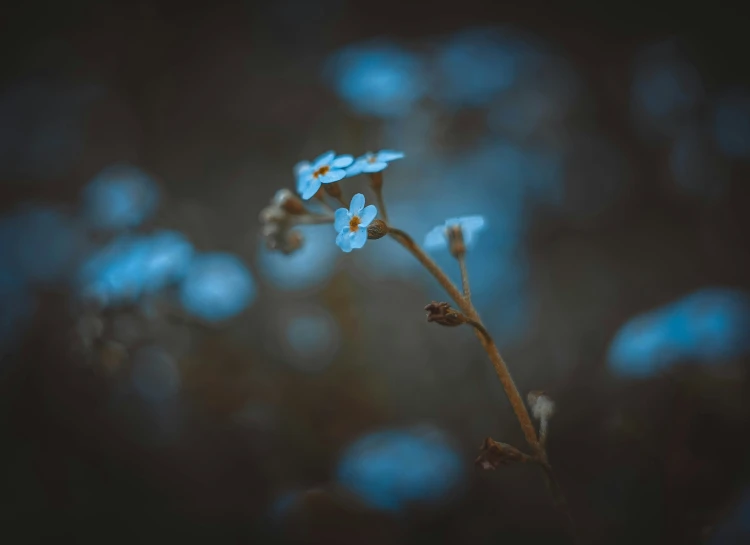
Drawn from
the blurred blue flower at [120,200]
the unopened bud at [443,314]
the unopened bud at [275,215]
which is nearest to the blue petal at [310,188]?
the unopened bud at [275,215]

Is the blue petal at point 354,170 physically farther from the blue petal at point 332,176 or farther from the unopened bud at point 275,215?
the unopened bud at point 275,215

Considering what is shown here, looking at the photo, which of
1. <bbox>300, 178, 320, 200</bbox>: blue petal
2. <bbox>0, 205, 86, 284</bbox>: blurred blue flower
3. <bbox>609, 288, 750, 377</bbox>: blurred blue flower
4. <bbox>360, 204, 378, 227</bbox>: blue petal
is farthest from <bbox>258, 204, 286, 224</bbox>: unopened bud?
<bbox>0, 205, 86, 284</bbox>: blurred blue flower

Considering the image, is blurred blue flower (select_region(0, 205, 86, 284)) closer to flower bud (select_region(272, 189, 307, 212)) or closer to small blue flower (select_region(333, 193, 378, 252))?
flower bud (select_region(272, 189, 307, 212))

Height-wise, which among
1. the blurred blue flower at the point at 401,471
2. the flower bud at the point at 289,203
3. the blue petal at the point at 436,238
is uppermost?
the flower bud at the point at 289,203

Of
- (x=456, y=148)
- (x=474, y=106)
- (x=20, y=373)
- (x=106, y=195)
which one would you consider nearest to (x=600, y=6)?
(x=474, y=106)

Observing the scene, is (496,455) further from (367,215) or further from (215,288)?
(215,288)
